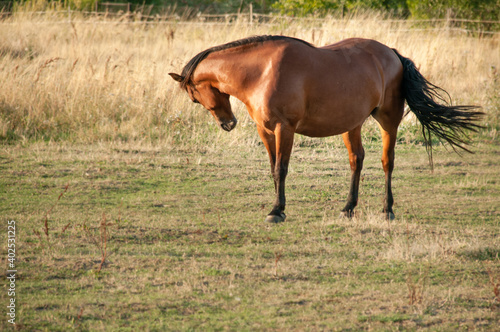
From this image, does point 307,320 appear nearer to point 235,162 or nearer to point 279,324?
point 279,324

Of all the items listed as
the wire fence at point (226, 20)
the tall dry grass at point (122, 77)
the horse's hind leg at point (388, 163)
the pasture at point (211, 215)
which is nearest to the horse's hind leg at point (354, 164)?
the pasture at point (211, 215)

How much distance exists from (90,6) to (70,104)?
Result: 1652cm

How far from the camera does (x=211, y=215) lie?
5598 millimetres

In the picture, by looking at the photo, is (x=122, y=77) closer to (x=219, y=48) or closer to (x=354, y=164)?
(x=219, y=48)

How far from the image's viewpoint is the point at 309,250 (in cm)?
452

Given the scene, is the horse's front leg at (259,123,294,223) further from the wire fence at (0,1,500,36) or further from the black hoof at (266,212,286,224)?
the wire fence at (0,1,500,36)

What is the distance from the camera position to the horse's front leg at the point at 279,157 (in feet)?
16.7

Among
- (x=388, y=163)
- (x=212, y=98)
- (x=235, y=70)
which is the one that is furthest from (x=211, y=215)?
(x=388, y=163)

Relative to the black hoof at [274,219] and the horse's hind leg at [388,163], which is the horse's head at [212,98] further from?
the horse's hind leg at [388,163]

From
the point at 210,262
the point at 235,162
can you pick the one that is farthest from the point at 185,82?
the point at 235,162

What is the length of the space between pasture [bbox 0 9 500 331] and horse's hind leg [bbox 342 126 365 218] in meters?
0.13

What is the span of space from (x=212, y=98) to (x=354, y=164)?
1723 millimetres

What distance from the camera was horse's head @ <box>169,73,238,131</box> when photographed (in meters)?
5.34

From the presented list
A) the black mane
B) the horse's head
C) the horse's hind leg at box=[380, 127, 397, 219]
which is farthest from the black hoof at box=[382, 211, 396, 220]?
the black mane
